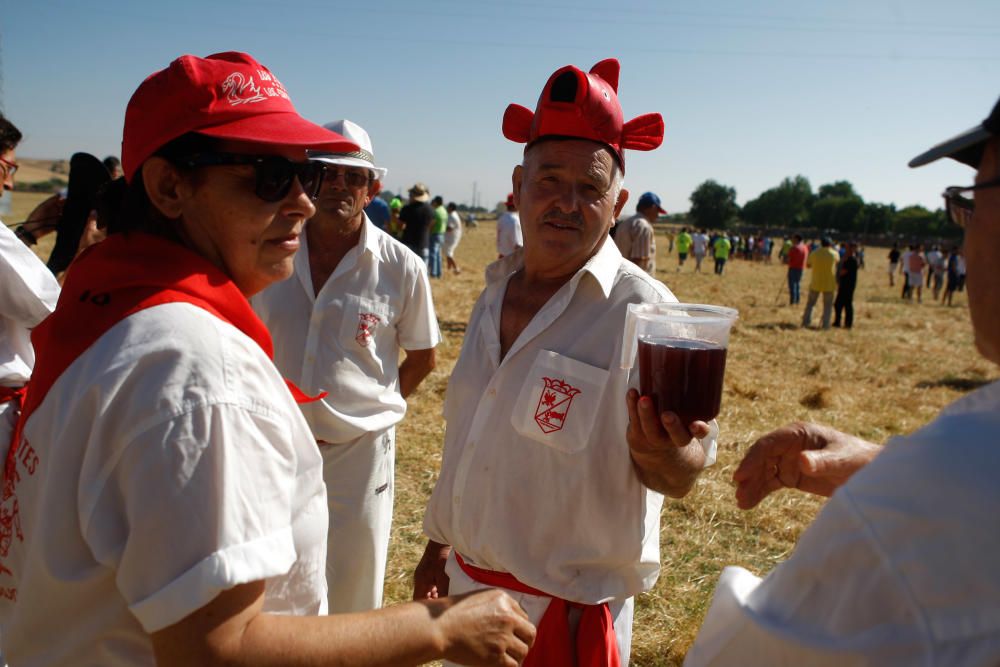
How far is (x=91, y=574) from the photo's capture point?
1.17 meters

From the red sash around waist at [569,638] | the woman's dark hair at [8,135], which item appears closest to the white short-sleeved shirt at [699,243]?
the woman's dark hair at [8,135]

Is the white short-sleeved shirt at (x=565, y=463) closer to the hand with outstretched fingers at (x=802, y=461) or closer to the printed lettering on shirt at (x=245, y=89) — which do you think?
the hand with outstretched fingers at (x=802, y=461)

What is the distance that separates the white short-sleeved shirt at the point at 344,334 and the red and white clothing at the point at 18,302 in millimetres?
926

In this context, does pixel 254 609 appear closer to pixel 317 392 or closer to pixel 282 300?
pixel 317 392

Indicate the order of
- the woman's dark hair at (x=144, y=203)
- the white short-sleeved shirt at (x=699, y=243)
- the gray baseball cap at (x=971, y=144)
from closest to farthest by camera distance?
1. the gray baseball cap at (x=971, y=144)
2. the woman's dark hair at (x=144, y=203)
3. the white short-sleeved shirt at (x=699, y=243)

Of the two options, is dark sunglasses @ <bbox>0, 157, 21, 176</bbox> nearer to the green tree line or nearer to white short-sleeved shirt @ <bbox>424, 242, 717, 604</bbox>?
white short-sleeved shirt @ <bbox>424, 242, 717, 604</bbox>

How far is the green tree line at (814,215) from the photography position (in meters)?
98.5

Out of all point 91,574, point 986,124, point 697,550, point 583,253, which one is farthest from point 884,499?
point 697,550

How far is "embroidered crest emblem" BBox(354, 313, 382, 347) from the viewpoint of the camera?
3377mm

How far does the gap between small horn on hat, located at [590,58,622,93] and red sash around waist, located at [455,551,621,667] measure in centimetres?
187

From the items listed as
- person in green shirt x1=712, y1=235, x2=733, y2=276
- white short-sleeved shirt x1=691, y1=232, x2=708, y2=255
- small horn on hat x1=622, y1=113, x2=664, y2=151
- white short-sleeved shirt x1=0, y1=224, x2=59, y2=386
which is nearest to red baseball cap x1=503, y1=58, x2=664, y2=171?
small horn on hat x1=622, y1=113, x2=664, y2=151

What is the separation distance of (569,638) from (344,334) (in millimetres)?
1882

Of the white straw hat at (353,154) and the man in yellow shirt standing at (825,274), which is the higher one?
the white straw hat at (353,154)

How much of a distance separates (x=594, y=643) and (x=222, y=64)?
1.96 m
